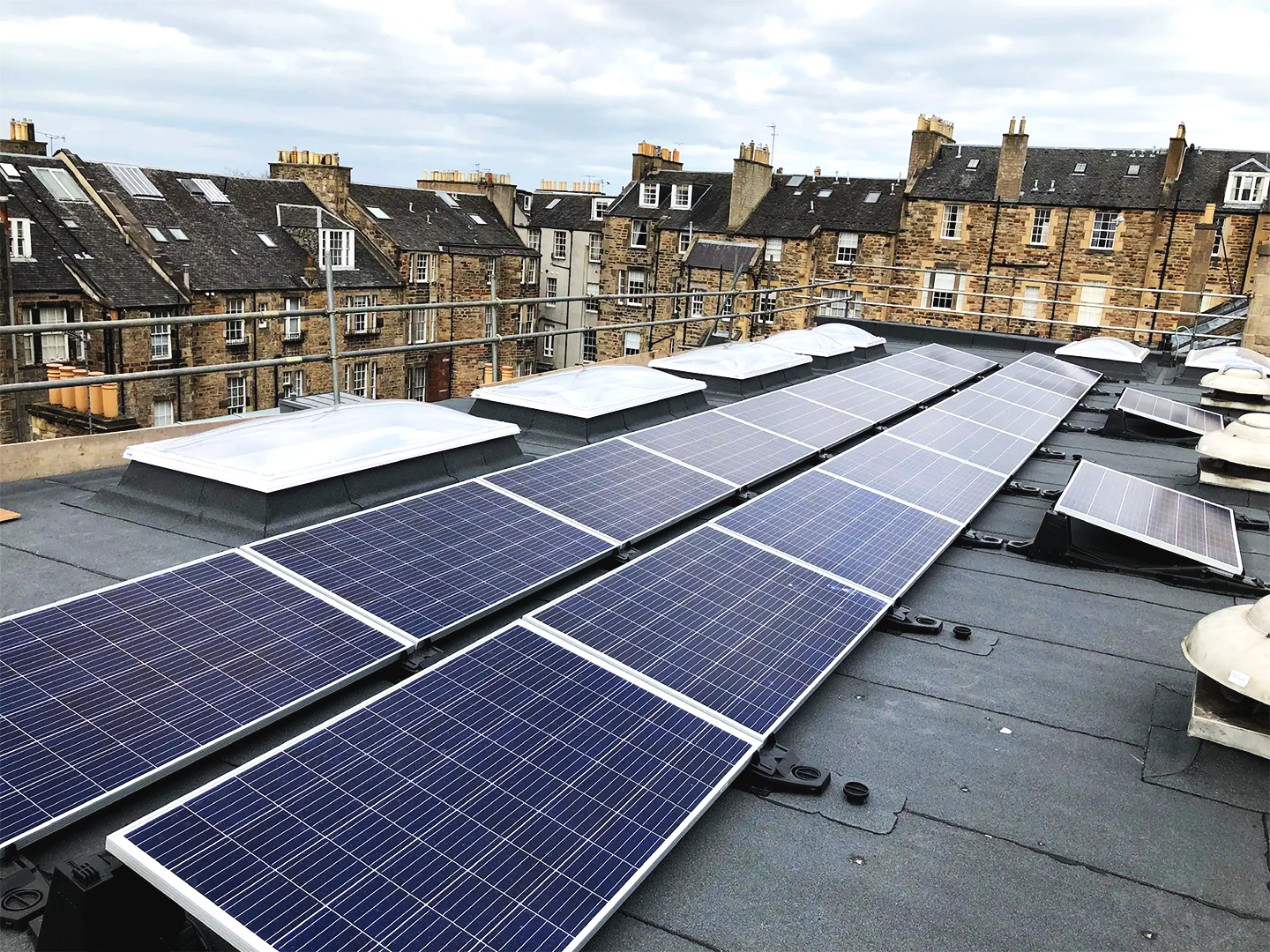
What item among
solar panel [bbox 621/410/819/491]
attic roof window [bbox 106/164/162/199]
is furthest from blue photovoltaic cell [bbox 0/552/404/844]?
attic roof window [bbox 106/164/162/199]

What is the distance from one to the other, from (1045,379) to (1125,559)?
10.8 meters

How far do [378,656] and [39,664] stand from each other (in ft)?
5.55

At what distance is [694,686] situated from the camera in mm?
5539

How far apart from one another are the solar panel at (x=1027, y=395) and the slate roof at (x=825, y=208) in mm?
48589

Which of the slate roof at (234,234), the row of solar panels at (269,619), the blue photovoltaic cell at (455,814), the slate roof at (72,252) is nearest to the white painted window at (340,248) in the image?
the slate roof at (234,234)

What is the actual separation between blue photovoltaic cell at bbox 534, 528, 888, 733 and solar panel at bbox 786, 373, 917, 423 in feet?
Answer: 22.0

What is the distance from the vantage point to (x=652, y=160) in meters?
72.9

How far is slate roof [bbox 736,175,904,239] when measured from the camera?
210 ft

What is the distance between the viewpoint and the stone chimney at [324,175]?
193ft

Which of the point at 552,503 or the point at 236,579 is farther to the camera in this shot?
the point at 552,503

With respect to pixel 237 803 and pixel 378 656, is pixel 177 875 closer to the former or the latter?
pixel 237 803

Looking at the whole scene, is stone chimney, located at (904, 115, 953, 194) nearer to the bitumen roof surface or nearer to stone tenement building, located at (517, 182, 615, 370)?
stone tenement building, located at (517, 182, 615, 370)

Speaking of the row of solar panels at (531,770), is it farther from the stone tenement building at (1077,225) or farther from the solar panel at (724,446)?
the stone tenement building at (1077,225)

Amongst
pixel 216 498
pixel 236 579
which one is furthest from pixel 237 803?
pixel 216 498
